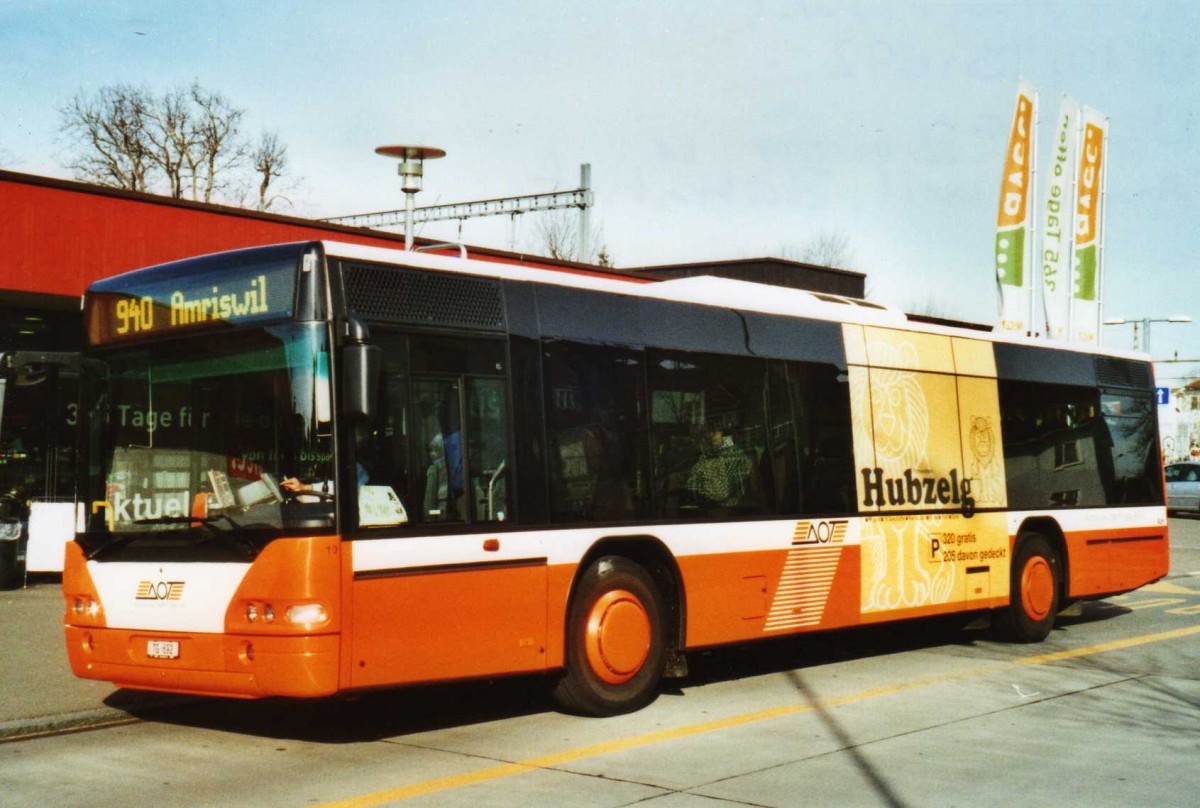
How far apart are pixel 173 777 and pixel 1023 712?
18.5 ft

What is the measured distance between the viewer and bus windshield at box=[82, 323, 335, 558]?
25.7 ft

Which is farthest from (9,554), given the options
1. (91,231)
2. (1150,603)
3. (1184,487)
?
(1184,487)

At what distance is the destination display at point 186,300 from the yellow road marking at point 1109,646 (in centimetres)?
774

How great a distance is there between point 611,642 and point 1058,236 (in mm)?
20548

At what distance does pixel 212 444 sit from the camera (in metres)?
8.16

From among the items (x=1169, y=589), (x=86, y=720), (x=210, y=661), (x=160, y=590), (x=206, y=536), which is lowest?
(x=1169, y=589)

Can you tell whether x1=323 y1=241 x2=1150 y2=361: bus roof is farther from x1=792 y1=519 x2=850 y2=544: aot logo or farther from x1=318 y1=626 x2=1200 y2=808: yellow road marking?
x1=318 y1=626 x2=1200 y2=808: yellow road marking

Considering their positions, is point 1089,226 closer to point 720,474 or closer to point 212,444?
point 720,474

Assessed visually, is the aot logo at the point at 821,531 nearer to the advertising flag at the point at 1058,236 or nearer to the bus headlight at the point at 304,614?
the bus headlight at the point at 304,614

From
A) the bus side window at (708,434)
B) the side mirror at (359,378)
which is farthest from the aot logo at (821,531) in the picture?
the side mirror at (359,378)

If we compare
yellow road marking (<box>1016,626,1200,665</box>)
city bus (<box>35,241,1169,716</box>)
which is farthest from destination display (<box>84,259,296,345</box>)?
yellow road marking (<box>1016,626,1200,665</box>)

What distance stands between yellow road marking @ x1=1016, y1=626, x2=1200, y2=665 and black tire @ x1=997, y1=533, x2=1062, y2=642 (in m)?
0.55

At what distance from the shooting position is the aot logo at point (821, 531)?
439 inches

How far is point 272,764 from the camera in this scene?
7820 millimetres
